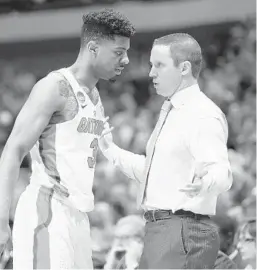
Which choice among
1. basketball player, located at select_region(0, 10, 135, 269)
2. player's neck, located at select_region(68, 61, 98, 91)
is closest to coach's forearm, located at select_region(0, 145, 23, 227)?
basketball player, located at select_region(0, 10, 135, 269)

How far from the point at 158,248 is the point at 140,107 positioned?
5011 millimetres

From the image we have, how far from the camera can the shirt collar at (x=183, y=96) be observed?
259 cm

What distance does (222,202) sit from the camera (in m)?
5.01

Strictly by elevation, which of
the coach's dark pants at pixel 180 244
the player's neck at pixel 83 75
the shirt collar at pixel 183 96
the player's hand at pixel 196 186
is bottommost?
the coach's dark pants at pixel 180 244

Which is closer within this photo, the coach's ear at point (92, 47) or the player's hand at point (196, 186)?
the player's hand at point (196, 186)

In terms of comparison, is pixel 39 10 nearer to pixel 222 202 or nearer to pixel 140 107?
pixel 140 107

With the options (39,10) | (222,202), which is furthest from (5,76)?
(222,202)

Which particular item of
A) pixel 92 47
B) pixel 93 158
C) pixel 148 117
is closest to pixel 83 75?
pixel 92 47

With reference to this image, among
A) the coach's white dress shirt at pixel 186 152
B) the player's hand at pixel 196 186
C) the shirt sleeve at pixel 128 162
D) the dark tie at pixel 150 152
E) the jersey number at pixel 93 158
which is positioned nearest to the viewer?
the player's hand at pixel 196 186

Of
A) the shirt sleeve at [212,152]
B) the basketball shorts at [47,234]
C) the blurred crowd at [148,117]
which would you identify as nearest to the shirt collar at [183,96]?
the shirt sleeve at [212,152]

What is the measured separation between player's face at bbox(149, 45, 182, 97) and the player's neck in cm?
29

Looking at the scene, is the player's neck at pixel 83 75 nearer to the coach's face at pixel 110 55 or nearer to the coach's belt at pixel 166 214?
the coach's face at pixel 110 55

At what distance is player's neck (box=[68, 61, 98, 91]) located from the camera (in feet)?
9.07

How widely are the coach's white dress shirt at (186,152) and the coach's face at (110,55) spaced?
32cm
